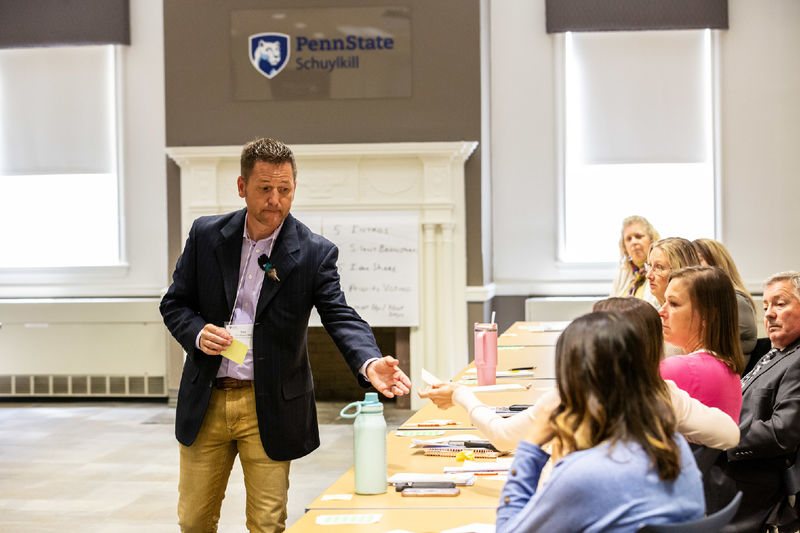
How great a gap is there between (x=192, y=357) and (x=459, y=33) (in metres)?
5.12

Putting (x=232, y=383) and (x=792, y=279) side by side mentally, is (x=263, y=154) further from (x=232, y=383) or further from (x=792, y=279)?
(x=792, y=279)

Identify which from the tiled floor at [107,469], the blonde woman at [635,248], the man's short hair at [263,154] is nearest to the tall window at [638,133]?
the blonde woman at [635,248]

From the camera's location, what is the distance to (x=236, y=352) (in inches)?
97.3

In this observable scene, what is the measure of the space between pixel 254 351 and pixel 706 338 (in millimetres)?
1201

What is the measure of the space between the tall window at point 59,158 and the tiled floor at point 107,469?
56.7 inches

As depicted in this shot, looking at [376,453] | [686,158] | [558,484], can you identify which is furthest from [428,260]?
[558,484]

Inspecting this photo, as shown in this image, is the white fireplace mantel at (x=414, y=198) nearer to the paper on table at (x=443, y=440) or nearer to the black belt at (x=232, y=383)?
the paper on table at (x=443, y=440)

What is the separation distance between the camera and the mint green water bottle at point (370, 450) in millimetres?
2148

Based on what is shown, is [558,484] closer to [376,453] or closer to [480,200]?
[376,453]

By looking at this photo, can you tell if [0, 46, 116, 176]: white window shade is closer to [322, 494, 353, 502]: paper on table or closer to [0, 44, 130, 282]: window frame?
[0, 44, 130, 282]: window frame

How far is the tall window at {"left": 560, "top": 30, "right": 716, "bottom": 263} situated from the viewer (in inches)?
307

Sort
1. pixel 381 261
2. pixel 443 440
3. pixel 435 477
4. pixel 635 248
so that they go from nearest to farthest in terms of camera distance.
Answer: pixel 435 477, pixel 443 440, pixel 635 248, pixel 381 261

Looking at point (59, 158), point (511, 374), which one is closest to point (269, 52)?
point (59, 158)

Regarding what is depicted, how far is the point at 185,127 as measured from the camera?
7398 millimetres
